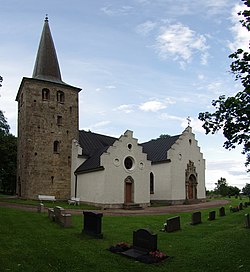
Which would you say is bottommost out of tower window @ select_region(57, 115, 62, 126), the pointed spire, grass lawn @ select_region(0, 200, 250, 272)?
grass lawn @ select_region(0, 200, 250, 272)

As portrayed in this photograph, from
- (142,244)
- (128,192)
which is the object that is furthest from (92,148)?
(142,244)

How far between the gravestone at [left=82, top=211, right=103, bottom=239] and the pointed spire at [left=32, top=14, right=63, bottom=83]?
Answer: 26.3 meters

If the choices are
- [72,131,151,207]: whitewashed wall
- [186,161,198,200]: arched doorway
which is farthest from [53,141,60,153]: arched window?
[186,161,198,200]: arched doorway

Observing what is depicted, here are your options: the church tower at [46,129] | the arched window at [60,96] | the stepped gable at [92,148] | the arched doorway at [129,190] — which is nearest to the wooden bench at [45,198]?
the church tower at [46,129]

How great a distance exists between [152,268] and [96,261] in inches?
71.8

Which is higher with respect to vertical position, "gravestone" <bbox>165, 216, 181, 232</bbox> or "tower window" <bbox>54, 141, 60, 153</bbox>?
"tower window" <bbox>54, 141, 60, 153</bbox>

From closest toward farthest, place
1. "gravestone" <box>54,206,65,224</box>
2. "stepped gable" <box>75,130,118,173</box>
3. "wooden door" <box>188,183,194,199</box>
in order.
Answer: "gravestone" <box>54,206,65,224</box>
"stepped gable" <box>75,130,118,173</box>
"wooden door" <box>188,183,194,199</box>

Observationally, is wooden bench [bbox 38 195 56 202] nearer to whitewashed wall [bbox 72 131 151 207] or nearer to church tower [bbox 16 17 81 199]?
church tower [bbox 16 17 81 199]

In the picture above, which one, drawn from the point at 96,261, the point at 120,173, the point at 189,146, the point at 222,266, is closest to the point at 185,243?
the point at 222,266

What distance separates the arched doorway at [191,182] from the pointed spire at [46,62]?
63.6ft

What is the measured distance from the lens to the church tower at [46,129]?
1369 inches

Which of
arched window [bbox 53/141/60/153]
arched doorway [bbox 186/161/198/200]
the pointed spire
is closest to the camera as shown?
arched window [bbox 53/141/60/153]

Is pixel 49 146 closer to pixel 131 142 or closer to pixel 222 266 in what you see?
pixel 131 142

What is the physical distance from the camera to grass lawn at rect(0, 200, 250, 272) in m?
9.67
